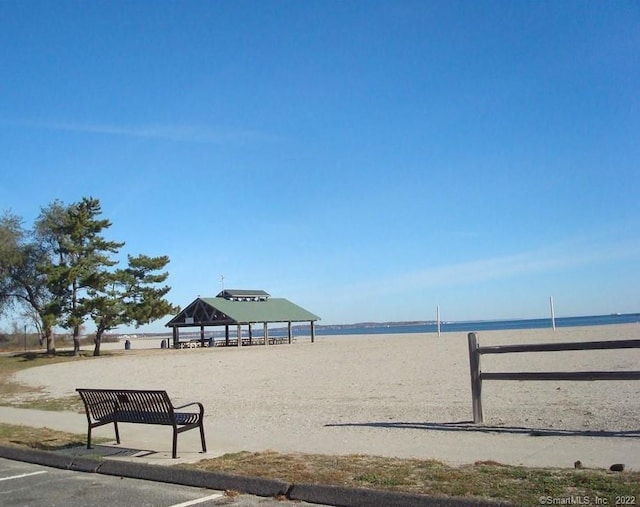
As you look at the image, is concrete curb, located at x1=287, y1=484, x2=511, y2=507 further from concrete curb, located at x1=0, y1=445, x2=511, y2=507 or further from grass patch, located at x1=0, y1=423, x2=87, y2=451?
grass patch, located at x1=0, y1=423, x2=87, y2=451

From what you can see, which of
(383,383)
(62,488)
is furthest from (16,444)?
(383,383)

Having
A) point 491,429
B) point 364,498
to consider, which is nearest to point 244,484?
point 364,498

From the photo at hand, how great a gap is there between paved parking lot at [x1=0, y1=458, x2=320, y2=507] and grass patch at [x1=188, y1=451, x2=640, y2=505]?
52cm

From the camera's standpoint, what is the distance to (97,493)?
7406mm

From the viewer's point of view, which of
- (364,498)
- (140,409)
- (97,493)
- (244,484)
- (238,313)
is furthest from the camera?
(238,313)

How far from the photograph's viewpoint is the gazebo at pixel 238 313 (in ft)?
188

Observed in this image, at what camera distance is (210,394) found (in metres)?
17.9

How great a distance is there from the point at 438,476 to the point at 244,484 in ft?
6.93

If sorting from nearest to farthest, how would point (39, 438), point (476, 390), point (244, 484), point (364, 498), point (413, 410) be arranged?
point (364, 498), point (244, 484), point (476, 390), point (39, 438), point (413, 410)

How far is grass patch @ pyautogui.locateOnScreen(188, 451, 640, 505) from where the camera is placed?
5891 mm

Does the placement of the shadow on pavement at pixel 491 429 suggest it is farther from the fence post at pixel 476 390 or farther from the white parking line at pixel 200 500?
the white parking line at pixel 200 500

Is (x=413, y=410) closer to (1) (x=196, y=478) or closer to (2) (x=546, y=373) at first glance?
(2) (x=546, y=373)

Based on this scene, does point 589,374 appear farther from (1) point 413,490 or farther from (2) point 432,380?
(2) point 432,380

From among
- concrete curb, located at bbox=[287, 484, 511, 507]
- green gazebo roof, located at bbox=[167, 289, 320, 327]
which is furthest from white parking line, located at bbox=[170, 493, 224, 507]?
green gazebo roof, located at bbox=[167, 289, 320, 327]
